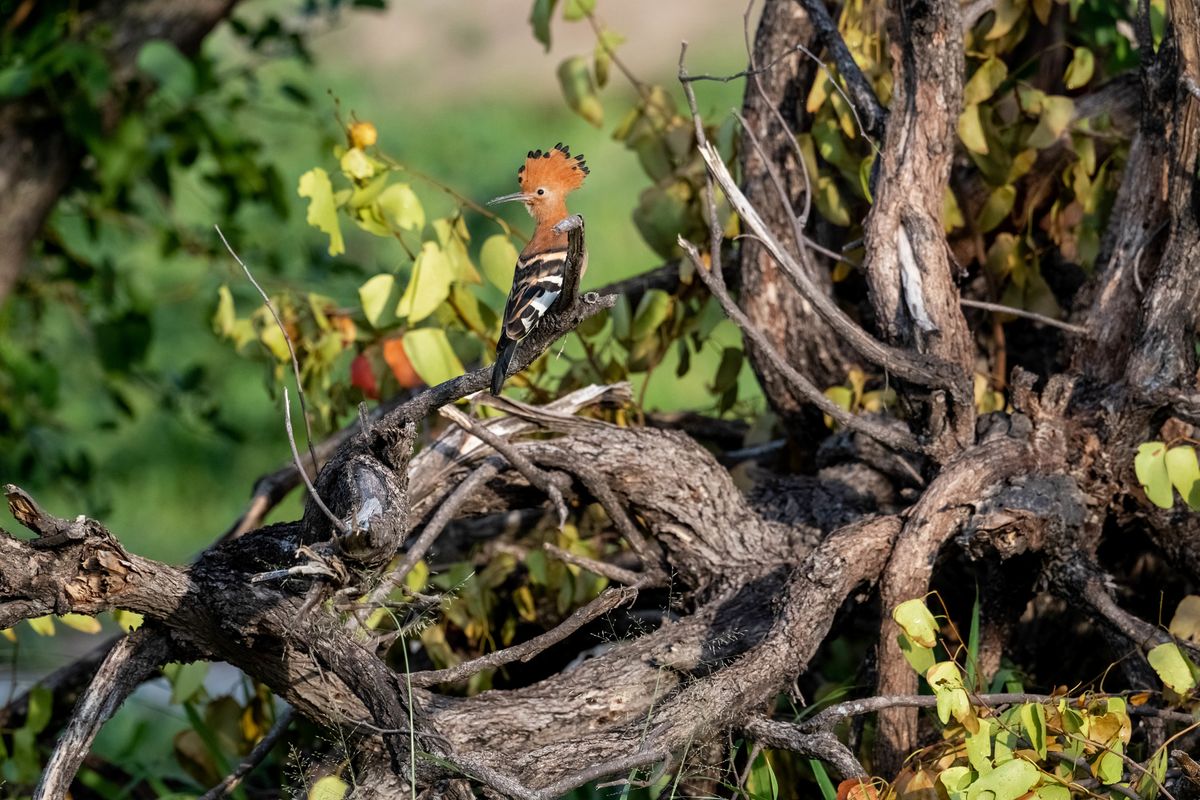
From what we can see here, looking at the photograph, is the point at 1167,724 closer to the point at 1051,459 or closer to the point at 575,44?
the point at 1051,459

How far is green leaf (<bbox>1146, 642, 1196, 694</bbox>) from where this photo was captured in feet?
6.68

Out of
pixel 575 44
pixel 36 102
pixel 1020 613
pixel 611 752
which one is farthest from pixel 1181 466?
pixel 575 44

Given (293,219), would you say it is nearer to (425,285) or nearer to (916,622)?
(425,285)

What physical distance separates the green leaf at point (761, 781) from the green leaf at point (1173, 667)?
0.64 m

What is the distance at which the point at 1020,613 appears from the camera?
260 centimetres

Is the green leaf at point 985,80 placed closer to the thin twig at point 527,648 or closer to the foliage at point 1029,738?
the foliage at point 1029,738

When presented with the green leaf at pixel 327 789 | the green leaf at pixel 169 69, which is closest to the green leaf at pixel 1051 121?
the green leaf at pixel 327 789

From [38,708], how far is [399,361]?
111 centimetres

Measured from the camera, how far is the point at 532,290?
207 centimetres

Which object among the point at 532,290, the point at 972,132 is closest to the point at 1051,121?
the point at 972,132

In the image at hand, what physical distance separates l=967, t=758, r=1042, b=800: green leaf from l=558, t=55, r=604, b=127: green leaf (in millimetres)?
1932

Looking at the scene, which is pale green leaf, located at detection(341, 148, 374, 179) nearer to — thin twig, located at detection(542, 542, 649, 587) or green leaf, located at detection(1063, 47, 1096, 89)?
thin twig, located at detection(542, 542, 649, 587)

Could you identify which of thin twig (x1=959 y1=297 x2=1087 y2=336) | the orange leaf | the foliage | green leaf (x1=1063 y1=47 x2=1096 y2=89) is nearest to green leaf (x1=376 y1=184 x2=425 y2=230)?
the orange leaf

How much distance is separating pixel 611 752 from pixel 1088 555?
1.00 metres
